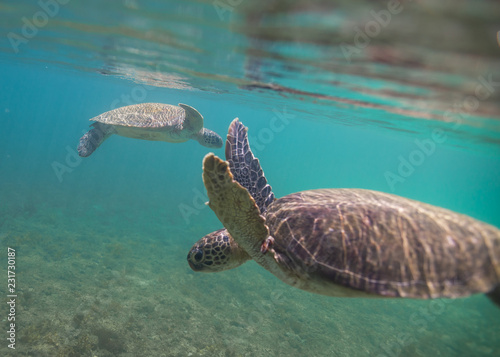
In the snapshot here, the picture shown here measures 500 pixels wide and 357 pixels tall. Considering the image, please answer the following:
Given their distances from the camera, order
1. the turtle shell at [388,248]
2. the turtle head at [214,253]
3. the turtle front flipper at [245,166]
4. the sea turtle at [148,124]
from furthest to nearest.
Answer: the sea turtle at [148,124] < the turtle front flipper at [245,166] < the turtle head at [214,253] < the turtle shell at [388,248]

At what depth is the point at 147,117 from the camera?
35.3 feet

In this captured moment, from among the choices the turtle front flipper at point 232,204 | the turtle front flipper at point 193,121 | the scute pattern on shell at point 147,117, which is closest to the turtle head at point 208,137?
the turtle front flipper at point 193,121

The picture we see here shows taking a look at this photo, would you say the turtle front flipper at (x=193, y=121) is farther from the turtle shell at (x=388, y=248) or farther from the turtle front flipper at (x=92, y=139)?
the turtle shell at (x=388, y=248)

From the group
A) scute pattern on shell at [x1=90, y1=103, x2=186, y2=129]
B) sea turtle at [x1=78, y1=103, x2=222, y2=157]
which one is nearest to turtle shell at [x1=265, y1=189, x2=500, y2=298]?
sea turtle at [x1=78, y1=103, x2=222, y2=157]

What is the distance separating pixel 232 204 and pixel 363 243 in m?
1.71

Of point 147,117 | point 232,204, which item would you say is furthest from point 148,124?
point 232,204

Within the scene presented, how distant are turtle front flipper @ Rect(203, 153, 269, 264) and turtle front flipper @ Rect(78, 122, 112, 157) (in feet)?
29.5

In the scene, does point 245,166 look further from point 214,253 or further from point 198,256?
point 198,256

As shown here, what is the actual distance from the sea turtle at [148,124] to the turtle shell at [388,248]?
301 inches

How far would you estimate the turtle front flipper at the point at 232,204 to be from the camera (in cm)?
295

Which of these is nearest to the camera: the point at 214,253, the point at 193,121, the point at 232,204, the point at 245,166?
the point at 232,204

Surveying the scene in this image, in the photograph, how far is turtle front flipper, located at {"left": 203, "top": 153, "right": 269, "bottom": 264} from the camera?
295cm

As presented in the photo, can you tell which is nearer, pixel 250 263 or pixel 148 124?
pixel 148 124

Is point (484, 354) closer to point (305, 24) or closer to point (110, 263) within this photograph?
point (305, 24)
